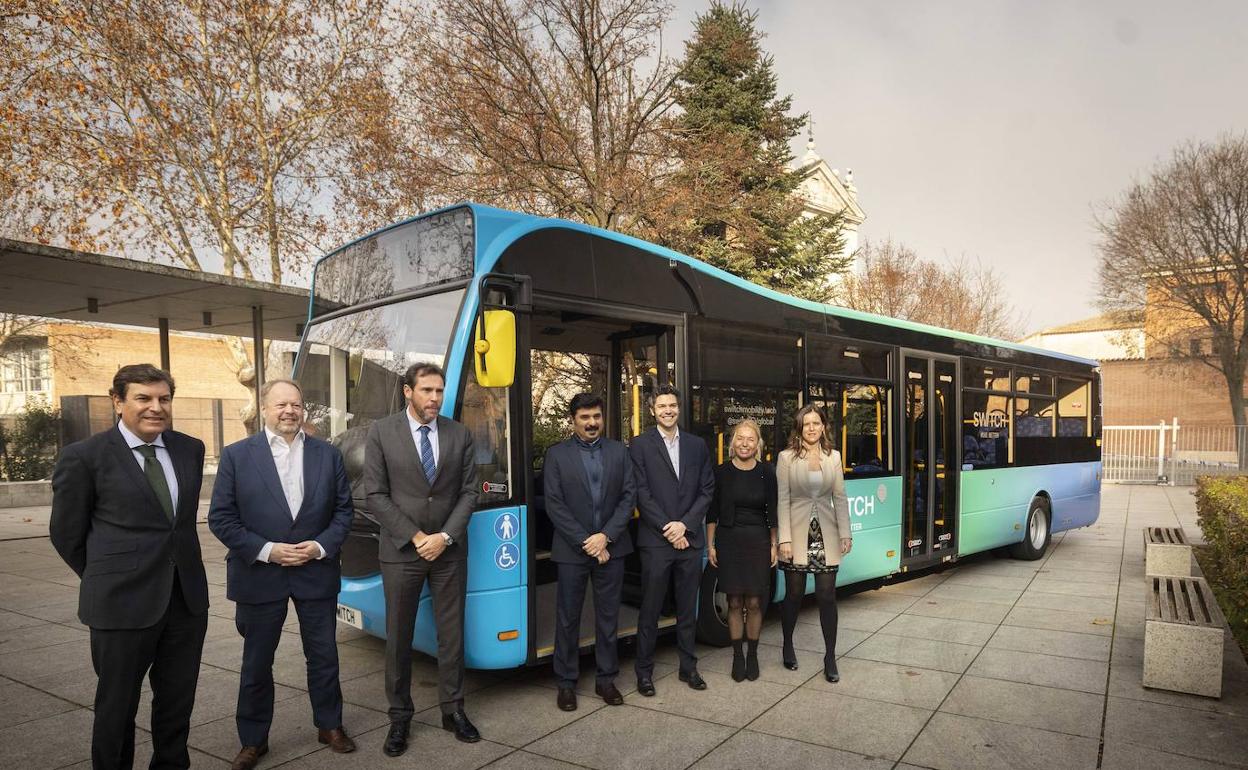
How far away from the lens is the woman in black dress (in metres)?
5.29

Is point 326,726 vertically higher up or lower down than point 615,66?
lower down

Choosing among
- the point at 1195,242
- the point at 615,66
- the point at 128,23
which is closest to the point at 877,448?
the point at 615,66

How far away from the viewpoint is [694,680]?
5.17 metres

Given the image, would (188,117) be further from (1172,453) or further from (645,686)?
(1172,453)

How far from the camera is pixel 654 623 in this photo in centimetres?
511

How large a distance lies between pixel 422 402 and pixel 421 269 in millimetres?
1205

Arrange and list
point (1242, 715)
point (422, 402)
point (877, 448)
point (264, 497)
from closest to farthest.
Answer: point (264, 497), point (422, 402), point (1242, 715), point (877, 448)

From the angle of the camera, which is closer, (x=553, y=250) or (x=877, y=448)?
(x=553, y=250)

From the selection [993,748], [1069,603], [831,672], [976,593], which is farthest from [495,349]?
[1069,603]

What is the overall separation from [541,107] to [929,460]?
10.9 metres

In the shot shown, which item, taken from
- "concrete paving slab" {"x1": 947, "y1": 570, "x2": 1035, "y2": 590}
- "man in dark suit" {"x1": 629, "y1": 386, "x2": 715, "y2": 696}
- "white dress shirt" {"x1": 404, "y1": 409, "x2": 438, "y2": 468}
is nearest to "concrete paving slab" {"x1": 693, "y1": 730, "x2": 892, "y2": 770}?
"man in dark suit" {"x1": 629, "y1": 386, "x2": 715, "y2": 696}

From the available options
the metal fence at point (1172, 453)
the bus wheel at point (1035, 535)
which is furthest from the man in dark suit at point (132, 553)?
the metal fence at point (1172, 453)

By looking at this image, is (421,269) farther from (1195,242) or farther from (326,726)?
(1195,242)

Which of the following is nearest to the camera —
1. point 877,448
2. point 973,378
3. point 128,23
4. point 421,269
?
point 421,269
